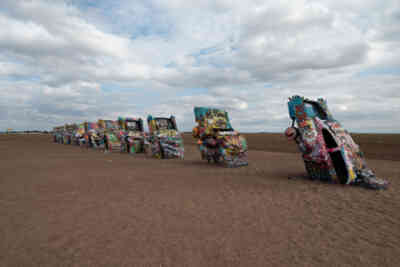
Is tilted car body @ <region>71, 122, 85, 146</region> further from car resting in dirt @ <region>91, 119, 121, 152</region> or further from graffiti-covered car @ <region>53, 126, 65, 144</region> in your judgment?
graffiti-covered car @ <region>53, 126, 65, 144</region>

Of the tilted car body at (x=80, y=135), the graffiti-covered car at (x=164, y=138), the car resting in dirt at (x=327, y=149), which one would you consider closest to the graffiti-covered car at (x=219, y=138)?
the graffiti-covered car at (x=164, y=138)

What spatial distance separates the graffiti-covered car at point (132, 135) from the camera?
22078 millimetres

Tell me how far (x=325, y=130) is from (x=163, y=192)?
18.7 feet

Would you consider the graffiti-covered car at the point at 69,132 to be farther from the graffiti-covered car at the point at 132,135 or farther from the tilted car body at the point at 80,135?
the graffiti-covered car at the point at 132,135

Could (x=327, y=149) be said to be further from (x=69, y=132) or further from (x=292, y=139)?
(x=69, y=132)

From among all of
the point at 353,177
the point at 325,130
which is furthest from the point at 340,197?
the point at 325,130

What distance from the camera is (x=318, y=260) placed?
330 cm

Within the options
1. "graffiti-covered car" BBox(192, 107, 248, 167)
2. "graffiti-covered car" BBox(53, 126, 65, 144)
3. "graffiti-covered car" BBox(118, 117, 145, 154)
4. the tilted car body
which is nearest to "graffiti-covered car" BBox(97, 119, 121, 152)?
"graffiti-covered car" BBox(118, 117, 145, 154)

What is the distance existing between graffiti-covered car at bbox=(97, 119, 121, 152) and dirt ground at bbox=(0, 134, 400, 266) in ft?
56.5

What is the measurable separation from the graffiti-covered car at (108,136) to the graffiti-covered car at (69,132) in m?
9.86

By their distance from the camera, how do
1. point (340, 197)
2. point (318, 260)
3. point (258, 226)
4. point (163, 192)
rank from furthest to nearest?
point (163, 192), point (340, 197), point (258, 226), point (318, 260)

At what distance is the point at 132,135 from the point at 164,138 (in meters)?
6.30

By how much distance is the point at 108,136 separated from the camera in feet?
82.0

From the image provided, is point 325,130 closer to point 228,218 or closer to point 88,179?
point 228,218
